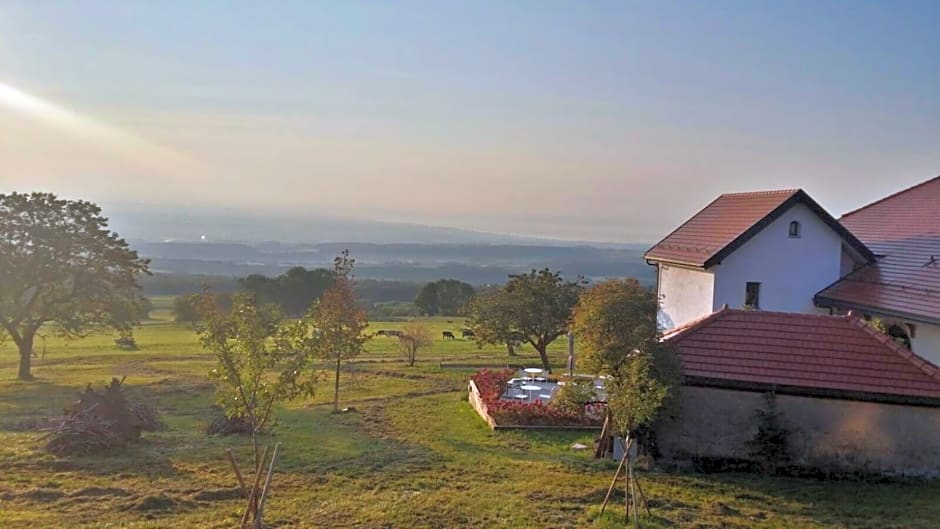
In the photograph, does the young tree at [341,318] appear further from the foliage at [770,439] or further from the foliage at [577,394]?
the foliage at [770,439]

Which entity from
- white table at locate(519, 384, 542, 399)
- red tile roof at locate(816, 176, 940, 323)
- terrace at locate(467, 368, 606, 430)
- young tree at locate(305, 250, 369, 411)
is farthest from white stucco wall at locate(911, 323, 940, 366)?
young tree at locate(305, 250, 369, 411)

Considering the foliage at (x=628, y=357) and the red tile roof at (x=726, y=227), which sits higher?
the red tile roof at (x=726, y=227)

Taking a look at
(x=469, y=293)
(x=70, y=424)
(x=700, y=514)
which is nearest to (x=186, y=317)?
(x=469, y=293)

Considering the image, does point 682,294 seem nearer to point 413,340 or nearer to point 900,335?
point 900,335

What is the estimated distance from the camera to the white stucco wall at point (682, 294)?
22.8 meters

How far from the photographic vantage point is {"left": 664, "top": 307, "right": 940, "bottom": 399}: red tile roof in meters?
14.7

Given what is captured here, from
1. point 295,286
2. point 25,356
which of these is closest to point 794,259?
point 25,356

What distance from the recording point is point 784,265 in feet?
73.7

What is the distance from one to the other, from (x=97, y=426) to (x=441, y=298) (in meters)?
Answer: 60.8

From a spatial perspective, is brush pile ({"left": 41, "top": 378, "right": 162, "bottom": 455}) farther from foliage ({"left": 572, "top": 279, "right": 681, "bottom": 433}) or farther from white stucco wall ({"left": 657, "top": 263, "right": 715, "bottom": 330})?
white stucco wall ({"left": 657, "top": 263, "right": 715, "bottom": 330})

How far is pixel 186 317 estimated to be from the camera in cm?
5712

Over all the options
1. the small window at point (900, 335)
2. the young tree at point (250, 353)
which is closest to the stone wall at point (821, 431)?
the small window at point (900, 335)

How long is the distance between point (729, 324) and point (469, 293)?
61.2 m

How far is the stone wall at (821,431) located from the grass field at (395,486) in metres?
0.56
